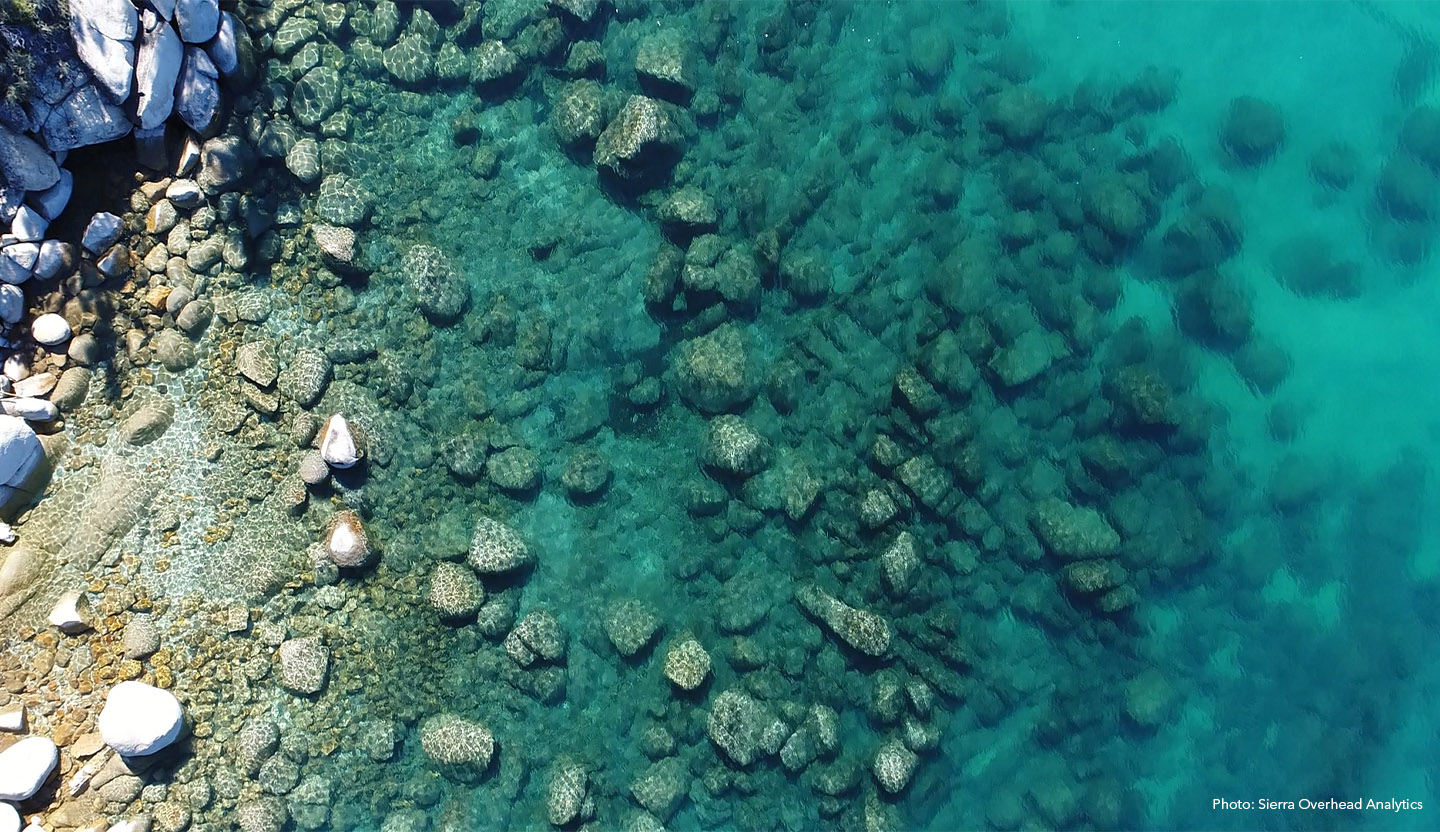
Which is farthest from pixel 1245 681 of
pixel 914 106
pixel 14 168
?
pixel 14 168

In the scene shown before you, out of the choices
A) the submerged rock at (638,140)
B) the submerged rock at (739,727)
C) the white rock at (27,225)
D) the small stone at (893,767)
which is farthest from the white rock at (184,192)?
the small stone at (893,767)

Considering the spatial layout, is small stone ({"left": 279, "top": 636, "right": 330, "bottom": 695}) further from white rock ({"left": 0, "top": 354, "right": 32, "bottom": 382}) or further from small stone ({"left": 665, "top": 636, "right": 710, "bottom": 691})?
white rock ({"left": 0, "top": 354, "right": 32, "bottom": 382})

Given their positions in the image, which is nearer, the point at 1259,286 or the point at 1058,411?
the point at 1058,411

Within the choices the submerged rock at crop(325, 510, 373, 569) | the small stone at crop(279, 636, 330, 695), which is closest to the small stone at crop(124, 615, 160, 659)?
the small stone at crop(279, 636, 330, 695)

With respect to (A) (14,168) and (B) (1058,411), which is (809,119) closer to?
(B) (1058,411)

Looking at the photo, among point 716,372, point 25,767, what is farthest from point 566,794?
point 25,767

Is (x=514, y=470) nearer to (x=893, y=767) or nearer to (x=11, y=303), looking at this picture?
(x=11, y=303)

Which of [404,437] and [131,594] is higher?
[404,437]

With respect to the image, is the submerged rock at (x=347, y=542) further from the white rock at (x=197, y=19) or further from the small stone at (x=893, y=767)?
the small stone at (x=893, y=767)
